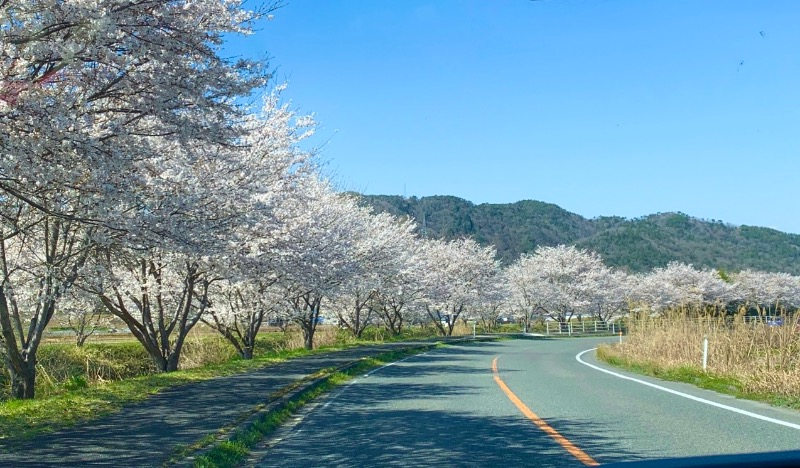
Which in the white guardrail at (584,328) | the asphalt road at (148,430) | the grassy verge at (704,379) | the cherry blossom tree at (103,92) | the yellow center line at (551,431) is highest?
the cherry blossom tree at (103,92)

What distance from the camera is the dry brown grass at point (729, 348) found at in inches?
510

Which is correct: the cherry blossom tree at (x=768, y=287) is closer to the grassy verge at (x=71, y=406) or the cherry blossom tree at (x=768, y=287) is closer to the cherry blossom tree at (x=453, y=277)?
the cherry blossom tree at (x=453, y=277)

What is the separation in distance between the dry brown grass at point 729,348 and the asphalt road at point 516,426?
2.80 ft

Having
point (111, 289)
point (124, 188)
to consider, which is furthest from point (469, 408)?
point (111, 289)

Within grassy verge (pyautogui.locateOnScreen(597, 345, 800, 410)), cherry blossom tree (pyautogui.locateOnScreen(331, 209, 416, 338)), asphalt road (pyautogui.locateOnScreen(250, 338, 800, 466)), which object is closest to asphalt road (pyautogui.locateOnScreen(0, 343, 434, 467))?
asphalt road (pyautogui.locateOnScreen(250, 338, 800, 466))

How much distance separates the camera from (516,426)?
969cm

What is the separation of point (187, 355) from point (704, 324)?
18354 millimetres

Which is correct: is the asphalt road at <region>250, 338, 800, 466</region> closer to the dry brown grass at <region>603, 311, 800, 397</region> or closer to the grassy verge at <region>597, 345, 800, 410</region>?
the grassy verge at <region>597, 345, 800, 410</region>

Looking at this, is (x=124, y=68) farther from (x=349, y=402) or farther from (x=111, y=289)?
(x=111, y=289)

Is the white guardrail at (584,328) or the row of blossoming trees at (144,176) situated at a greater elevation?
the row of blossoming trees at (144,176)

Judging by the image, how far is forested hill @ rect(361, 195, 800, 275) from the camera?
491 ft

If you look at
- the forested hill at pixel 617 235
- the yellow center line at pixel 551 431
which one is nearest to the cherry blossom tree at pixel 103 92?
the yellow center line at pixel 551 431

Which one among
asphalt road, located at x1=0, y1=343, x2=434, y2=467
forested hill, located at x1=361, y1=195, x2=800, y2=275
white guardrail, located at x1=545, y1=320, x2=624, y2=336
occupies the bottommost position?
white guardrail, located at x1=545, y1=320, x2=624, y2=336

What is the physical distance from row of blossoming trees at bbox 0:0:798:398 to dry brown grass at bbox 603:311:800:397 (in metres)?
1.46
